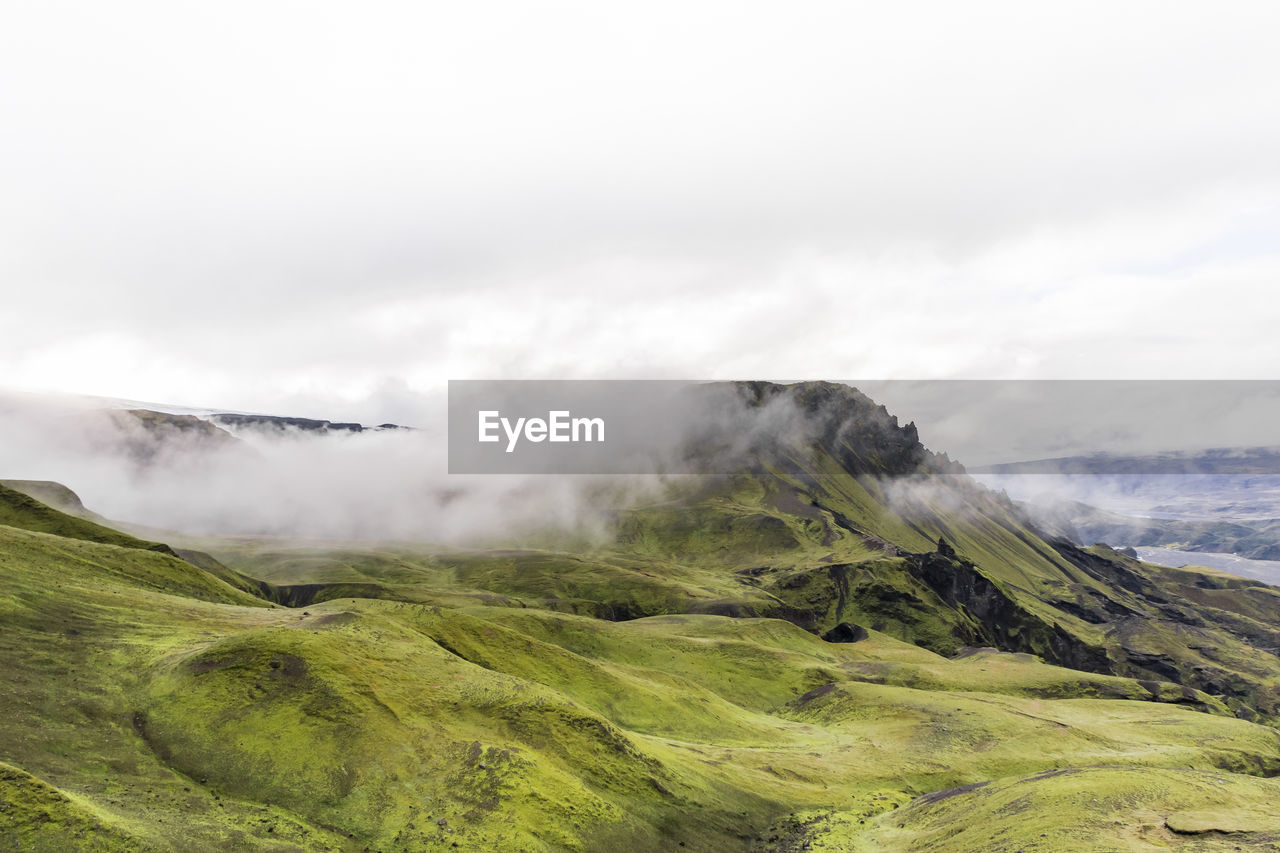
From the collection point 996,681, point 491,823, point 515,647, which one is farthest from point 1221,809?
point 996,681

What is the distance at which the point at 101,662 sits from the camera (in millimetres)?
76062

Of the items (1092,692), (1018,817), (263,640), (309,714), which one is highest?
(263,640)

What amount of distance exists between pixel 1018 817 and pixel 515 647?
Result: 78.1 metres

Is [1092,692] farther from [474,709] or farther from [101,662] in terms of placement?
[101,662]

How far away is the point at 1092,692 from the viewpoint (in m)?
185

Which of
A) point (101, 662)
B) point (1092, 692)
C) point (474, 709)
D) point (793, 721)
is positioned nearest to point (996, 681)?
point (1092, 692)

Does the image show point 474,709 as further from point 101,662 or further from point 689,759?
point 101,662

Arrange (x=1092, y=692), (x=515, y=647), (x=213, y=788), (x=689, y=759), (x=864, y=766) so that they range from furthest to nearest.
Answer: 1. (x=1092, y=692)
2. (x=515, y=647)
3. (x=864, y=766)
4. (x=689, y=759)
5. (x=213, y=788)

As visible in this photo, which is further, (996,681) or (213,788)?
(996,681)

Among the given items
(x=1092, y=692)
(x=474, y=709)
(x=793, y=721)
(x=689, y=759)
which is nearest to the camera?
(x=474, y=709)

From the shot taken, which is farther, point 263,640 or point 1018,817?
point 263,640

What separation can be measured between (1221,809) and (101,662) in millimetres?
106969

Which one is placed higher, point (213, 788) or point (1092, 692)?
point (213, 788)

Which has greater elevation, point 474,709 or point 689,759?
point 474,709
